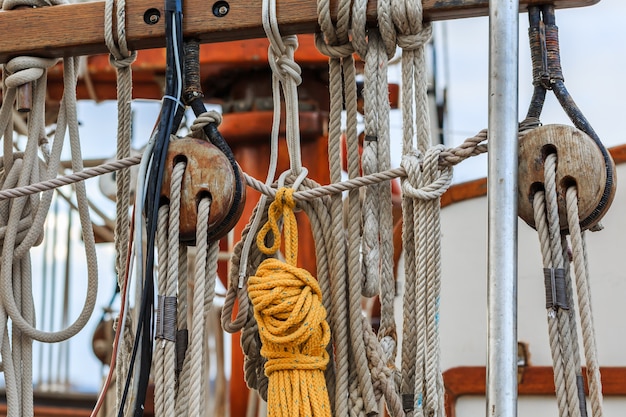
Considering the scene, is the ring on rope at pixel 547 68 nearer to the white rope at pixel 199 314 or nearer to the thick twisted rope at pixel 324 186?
the thick twisted rope at pixel 324 186

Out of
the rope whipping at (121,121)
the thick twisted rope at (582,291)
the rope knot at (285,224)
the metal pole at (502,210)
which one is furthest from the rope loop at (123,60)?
the thick twisted rope at (582,291)

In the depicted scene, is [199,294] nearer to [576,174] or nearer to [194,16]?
[194,16]

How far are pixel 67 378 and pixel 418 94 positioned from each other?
439 centimetres

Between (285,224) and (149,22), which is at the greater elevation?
(149,22)

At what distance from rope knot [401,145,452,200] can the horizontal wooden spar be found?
0.71 ft

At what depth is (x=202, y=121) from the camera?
51.2 inches

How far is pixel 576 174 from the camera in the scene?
116 cm

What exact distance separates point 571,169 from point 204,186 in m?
0.51

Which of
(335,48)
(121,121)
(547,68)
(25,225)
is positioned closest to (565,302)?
(547,68)

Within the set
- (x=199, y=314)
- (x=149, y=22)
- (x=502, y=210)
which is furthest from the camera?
(x=149, y=22)

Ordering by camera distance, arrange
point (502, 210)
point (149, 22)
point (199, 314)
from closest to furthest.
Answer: point (502, 210) < point (199, 314) < point (149, 22)

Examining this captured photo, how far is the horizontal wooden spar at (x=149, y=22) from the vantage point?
4.21ft

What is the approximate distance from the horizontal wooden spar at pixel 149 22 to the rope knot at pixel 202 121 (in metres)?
0.13

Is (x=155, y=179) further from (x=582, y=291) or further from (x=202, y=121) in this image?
(x=582, y=291)
